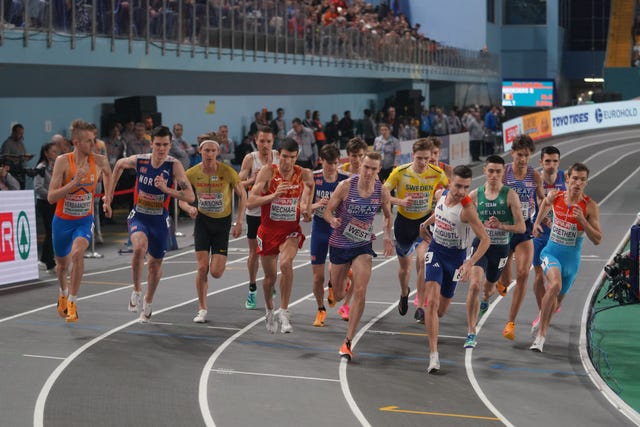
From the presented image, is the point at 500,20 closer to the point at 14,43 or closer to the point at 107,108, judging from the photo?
the point at 107,108

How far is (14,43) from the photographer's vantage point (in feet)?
62.4

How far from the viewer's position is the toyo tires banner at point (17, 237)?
15.2 metres

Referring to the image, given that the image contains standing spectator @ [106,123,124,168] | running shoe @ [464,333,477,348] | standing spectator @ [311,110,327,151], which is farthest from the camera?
standing spectator @ [311,110,327,151]

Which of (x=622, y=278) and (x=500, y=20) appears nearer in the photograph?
(x=622, y=278)

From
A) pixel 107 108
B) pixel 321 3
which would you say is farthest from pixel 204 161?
pixel 321 3

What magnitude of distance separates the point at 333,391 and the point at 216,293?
5.44m

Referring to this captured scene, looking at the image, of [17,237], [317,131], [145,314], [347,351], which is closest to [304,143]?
[317,131]

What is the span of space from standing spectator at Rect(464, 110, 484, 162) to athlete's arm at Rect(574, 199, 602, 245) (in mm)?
27449

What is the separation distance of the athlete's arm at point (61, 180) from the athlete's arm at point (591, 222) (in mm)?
5267

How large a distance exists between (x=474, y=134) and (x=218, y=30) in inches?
581

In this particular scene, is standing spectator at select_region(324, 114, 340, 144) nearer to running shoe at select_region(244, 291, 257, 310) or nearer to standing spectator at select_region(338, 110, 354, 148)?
standing spectator at select_region(338, 110, 354, 148)

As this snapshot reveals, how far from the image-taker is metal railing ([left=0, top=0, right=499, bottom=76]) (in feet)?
65.1

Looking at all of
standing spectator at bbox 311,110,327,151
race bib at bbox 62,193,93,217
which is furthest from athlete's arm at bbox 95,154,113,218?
standing spectator at bbox 311,110,327,151

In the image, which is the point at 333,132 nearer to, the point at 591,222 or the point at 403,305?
the point at 403,305
